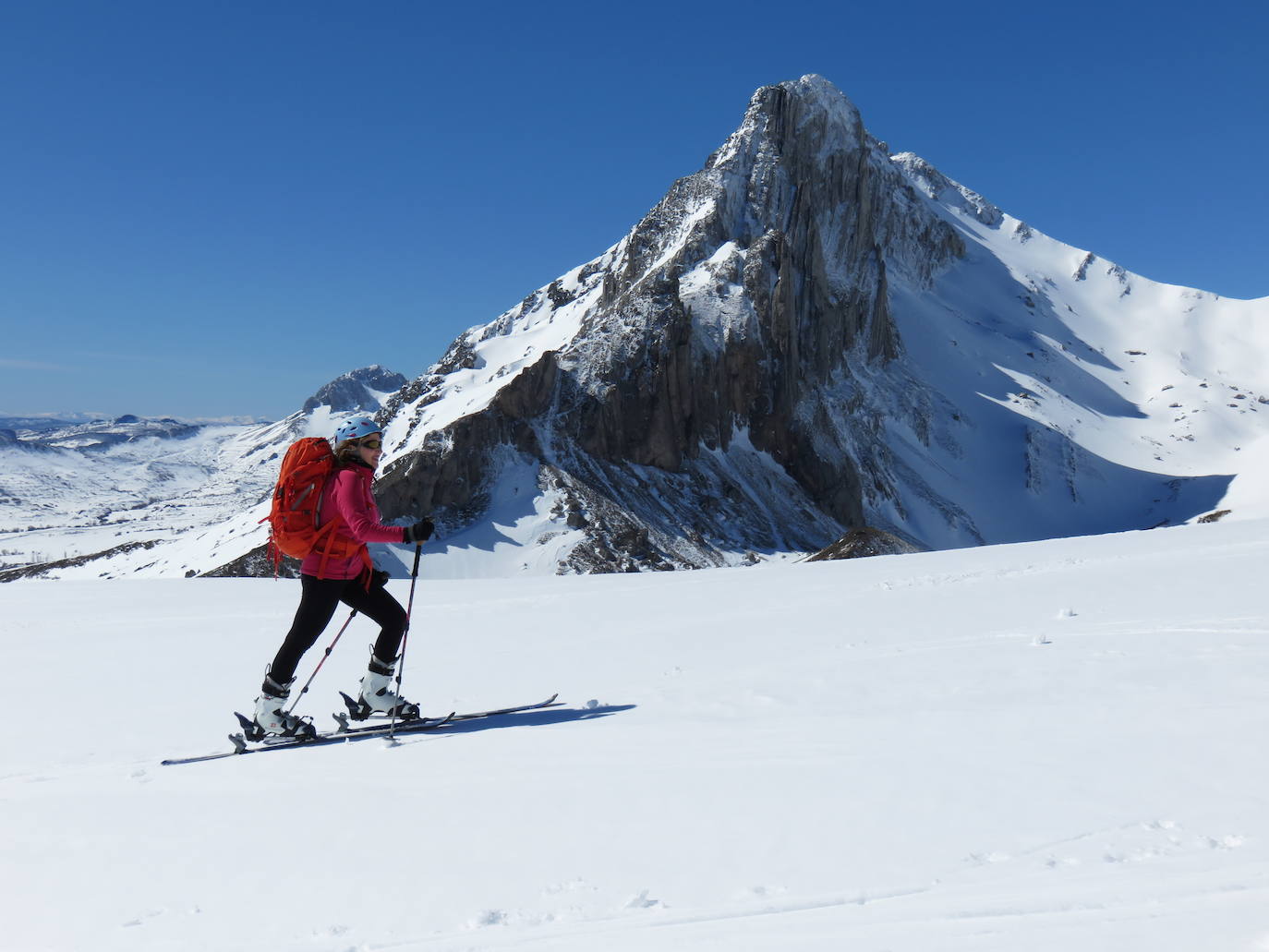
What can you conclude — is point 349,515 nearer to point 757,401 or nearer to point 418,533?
point 418,533

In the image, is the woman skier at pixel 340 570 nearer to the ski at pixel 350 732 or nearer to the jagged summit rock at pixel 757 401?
the ski at pixel 350 732

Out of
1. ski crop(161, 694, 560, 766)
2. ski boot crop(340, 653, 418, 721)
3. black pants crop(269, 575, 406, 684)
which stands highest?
black pants crop(269, 575, 406, 684)

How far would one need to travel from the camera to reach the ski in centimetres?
662

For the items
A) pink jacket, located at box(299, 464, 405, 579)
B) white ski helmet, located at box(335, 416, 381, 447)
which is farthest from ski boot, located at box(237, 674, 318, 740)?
white ski helmet, located at box(335, 416, 381, 447)

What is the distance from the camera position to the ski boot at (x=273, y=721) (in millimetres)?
6941

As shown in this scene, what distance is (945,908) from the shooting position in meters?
3.50

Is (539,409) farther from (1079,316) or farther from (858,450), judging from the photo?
(1079,316)

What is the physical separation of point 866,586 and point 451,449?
59.4 meters

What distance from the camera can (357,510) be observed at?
689cm

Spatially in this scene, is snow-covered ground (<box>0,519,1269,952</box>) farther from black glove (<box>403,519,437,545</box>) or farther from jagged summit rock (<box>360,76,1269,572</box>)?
jagged summit rock (<box>360,76,1269,572</box>)

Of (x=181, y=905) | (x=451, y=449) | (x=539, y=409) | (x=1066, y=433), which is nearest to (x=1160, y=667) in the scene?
(x=181, y=905)

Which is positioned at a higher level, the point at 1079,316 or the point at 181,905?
the point at 1079,316

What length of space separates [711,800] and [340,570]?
12.3 ft

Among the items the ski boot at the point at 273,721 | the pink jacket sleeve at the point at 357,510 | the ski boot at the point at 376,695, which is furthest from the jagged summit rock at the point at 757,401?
the pink jacket sleeve at the point at 357,510
